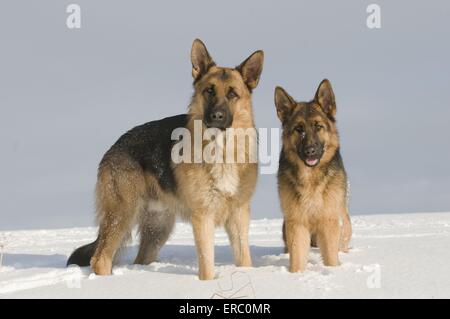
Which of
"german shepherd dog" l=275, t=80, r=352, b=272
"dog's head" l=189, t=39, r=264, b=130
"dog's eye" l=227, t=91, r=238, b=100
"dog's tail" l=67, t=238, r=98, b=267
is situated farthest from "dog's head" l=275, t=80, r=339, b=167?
"dog's tail" l=67, t=238, r=98, b=267

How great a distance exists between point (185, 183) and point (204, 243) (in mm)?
833

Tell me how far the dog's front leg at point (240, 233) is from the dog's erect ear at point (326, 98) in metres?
1.63

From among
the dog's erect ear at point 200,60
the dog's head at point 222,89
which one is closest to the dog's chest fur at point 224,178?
the dog's head at point 222,89

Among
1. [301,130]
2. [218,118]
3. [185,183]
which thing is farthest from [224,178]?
[301,130]

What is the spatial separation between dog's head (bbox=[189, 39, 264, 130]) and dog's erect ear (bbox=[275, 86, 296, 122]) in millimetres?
341

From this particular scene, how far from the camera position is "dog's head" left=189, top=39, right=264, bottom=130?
6.59 meters

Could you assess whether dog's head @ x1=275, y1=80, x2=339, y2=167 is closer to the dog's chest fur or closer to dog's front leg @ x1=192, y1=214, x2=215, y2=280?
the dog's chest fur
